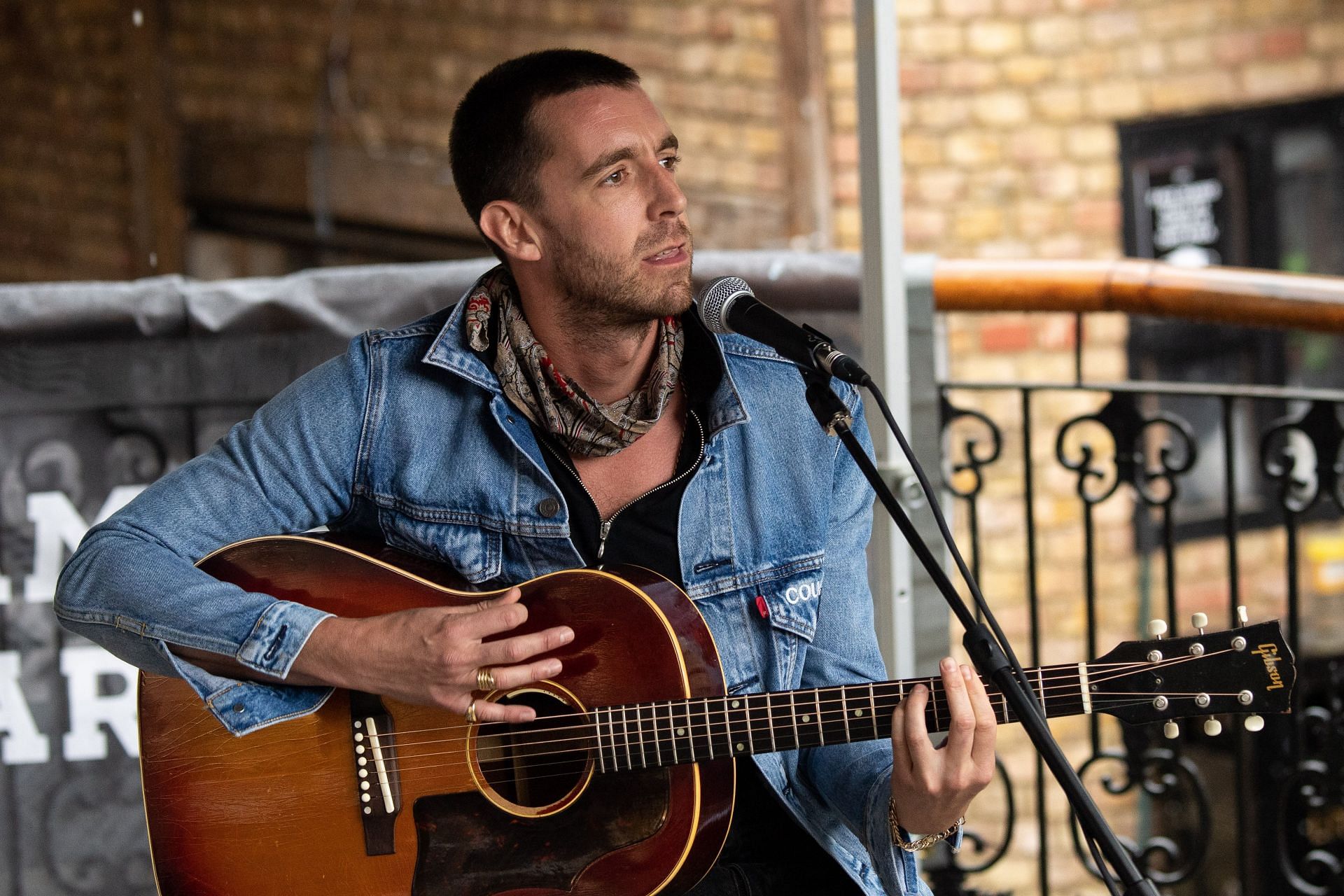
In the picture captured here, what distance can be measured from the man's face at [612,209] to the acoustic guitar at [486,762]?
43 centimetres

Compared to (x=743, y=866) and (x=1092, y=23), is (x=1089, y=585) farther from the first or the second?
(x=1092, y=23)

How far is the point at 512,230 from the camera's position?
213 cm

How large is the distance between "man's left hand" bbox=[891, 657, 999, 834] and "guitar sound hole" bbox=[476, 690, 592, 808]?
1.35 feet

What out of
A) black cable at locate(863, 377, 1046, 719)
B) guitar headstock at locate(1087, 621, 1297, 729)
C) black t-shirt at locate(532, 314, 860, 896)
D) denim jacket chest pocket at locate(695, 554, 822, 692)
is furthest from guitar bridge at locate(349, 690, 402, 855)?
guitar headstock at locate(1087, 621, 1297, 729)

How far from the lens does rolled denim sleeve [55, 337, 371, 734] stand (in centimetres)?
183

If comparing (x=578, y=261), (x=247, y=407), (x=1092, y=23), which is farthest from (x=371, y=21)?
(x=578, y=261)

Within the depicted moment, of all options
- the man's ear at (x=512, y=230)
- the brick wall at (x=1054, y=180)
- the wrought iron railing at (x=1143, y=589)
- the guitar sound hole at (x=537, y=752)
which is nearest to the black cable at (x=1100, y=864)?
the guitar sound hole at (x=537, y=752)

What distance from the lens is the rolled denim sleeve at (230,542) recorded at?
6.02 ft

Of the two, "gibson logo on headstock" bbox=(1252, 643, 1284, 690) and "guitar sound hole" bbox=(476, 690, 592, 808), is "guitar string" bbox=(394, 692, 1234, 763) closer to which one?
"guitar sound hole" bbox=(476, 690, 592, 808)

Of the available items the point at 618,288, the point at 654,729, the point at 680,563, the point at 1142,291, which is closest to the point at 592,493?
the point at 680,563

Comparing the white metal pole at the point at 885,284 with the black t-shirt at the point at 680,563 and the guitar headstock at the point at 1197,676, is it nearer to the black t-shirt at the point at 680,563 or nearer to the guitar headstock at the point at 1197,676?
the black t-shirt at the point at 680,563

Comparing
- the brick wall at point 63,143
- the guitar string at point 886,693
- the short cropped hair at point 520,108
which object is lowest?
the guitar string at point 886,693

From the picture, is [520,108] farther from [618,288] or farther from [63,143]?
[63,143]

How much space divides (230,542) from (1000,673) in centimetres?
112
